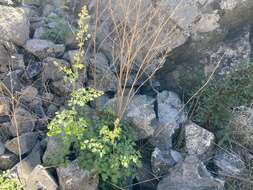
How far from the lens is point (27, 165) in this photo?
11.4ft

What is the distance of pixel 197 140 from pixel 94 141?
3.42 feet

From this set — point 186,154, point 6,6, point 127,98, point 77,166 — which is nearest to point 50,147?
point 77,166

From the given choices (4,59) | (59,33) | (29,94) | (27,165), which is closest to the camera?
(27,165)

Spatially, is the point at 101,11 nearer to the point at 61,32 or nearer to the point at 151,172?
the point at 61,32

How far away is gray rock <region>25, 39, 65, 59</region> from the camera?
3.95 m

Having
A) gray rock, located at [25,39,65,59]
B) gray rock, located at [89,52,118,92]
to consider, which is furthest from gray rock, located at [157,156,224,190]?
gray rock, located at [25,39,65,59]

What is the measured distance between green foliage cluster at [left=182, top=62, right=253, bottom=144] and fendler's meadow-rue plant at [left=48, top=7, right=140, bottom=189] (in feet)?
2.96

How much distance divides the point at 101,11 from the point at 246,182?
7.12ft

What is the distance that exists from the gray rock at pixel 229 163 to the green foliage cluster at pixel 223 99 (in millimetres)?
174

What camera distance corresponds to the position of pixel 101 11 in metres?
4.36

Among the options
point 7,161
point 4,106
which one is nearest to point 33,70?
point 4,106

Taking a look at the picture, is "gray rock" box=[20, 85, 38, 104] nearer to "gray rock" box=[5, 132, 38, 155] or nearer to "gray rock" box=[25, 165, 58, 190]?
"gray rock" box=[5, 132, 38, 155]

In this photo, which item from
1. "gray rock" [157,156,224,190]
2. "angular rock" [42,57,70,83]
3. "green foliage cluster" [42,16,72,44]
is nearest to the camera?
"gray rock" [157,156,224,190]

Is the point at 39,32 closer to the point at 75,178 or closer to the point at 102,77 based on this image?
Answer: the point at 102,77
